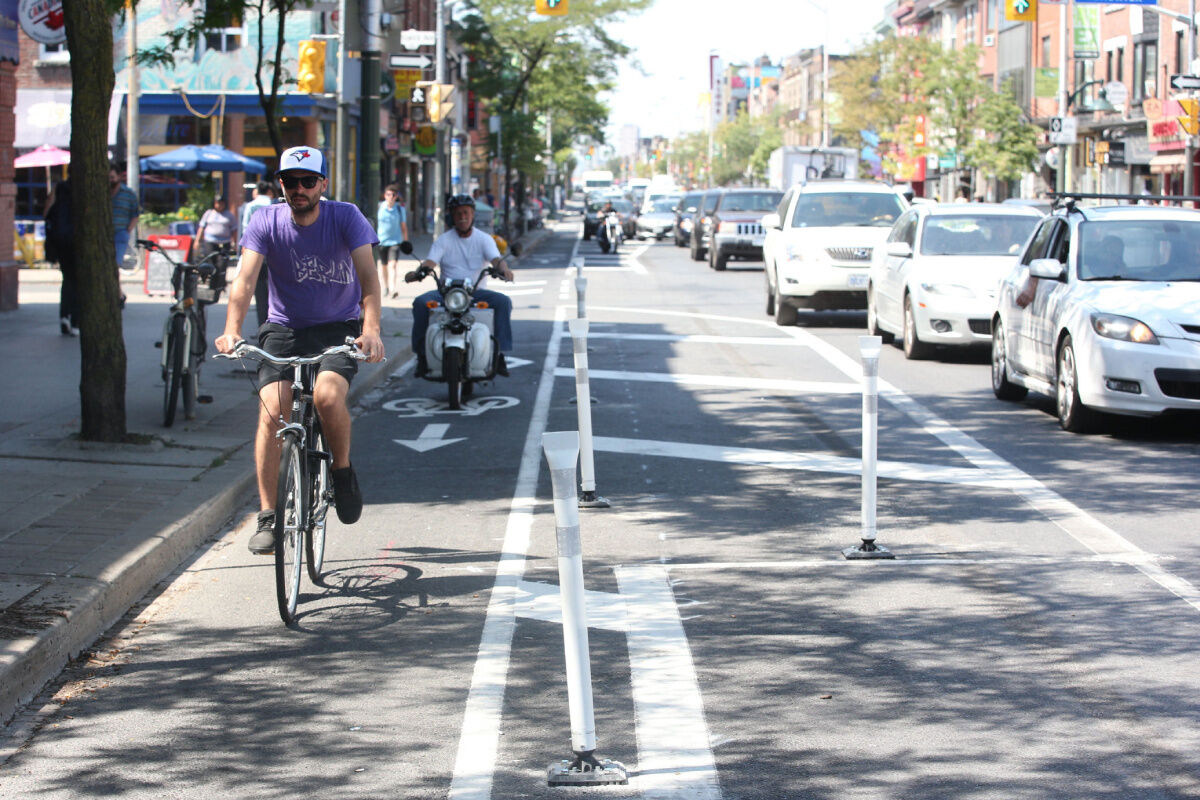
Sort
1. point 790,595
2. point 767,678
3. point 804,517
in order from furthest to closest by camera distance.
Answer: point 804,517
point 790,595
point 767,678

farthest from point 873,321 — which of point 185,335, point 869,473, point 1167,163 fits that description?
point 1167,163

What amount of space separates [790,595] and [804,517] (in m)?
1.76

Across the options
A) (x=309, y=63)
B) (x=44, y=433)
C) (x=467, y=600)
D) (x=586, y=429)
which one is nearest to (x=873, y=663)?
(x=467, y=600)

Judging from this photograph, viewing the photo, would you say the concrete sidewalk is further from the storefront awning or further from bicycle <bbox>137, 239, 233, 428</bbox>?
the storefront awning

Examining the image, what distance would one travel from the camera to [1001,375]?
43.9 feet

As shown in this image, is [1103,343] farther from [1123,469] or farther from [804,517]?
[804,517]

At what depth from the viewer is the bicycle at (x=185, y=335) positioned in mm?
11109

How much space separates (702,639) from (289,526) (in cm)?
171

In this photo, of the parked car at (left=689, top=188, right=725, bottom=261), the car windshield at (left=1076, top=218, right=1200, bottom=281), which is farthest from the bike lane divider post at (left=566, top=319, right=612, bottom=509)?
the parked car at (left=689, top=188, right=725, bottom=261)

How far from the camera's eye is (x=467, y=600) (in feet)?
22.2

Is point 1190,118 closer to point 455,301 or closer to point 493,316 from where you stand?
point 493,316

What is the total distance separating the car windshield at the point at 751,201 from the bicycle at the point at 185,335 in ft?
84.5

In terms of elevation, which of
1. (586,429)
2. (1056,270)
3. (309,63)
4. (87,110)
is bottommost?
(586,429)

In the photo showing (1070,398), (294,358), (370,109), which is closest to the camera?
(294,358)
